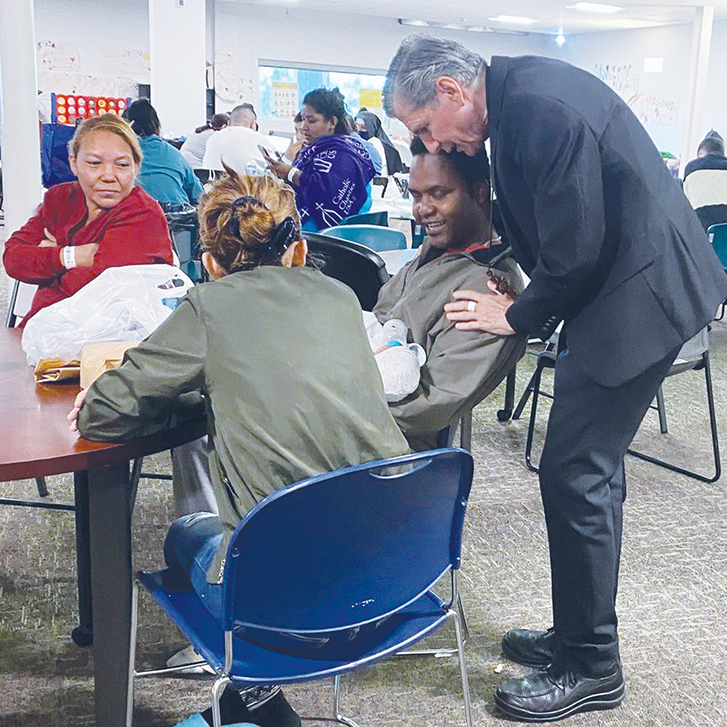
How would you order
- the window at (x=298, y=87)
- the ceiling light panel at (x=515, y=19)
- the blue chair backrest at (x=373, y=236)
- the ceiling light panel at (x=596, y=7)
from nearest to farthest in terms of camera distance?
the blue chair backrest at (x=373, y=236) < the ceiling light panel at (x=596, y=7) < the ceiling light panel at (x=515, y=19) < the window at (x=298, y=87)

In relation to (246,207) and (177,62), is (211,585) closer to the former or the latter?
(246,207)

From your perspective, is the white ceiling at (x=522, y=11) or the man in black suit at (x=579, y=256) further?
the white ceiling at (x=522, y=11)

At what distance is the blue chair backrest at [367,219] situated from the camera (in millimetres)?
4059

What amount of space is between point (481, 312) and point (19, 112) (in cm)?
280

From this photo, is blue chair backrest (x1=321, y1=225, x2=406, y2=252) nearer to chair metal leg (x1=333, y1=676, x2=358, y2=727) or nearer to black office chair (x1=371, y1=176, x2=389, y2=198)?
chair metal leg (x1=333, y1=676, x2=358, y2=727)

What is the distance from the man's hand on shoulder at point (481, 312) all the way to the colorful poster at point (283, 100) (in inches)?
512

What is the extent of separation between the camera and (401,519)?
1331 millimetres

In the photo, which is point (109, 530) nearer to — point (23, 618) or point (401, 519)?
point (401, 519)

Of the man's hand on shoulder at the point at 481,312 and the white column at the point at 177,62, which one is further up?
the white column at the point at 177,62

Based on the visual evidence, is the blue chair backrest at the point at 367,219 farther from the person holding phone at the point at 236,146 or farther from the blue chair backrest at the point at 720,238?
the blue chair backrest at the point at 720,238

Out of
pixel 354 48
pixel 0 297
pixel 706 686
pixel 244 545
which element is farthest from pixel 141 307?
pixel 354 48

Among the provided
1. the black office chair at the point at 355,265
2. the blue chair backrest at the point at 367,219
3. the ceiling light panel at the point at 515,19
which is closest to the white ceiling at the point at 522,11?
the ceiling light panel at the point at 515,19

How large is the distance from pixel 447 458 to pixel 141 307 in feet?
2.49

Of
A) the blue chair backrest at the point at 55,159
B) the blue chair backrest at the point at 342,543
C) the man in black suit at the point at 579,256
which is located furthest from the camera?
the blue chair backrest at the point at 55,159
